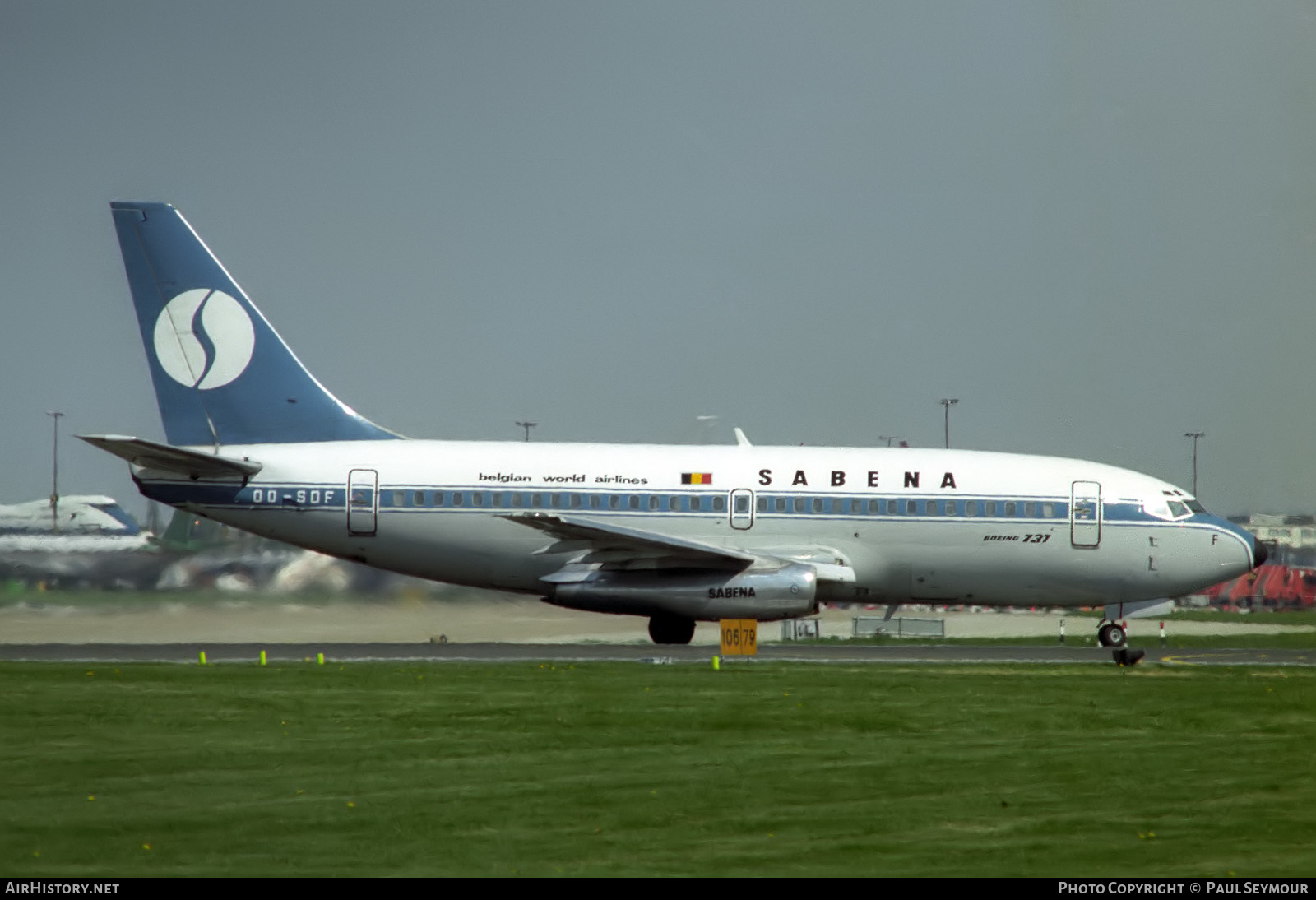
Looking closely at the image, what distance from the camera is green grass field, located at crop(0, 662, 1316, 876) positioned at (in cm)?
1006

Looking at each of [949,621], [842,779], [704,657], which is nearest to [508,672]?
[704,657]

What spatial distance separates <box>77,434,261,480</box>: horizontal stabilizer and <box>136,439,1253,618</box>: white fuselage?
9.2 inches

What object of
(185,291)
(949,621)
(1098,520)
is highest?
(185,291)

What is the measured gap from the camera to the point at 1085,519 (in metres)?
30.8

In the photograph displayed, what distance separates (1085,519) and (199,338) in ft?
58.6

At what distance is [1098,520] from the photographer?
101 feet

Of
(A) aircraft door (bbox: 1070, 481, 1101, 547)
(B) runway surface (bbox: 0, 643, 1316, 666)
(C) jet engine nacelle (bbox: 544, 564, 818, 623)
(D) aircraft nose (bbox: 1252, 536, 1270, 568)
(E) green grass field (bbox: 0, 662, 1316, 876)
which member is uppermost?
(A) aircraft door (bbox: 1070, 481, 1101, 547)

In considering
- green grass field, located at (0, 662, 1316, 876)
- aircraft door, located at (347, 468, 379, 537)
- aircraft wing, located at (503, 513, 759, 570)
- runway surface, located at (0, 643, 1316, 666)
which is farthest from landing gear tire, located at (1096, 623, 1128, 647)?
aircraft door, located at (347, 468, 379, 537)

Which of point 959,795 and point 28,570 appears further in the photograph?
point 28,570

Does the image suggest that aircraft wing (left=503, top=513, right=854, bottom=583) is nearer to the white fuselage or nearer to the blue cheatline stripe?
the white fuselage
